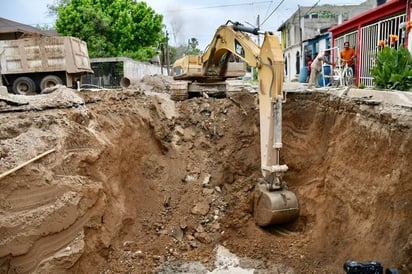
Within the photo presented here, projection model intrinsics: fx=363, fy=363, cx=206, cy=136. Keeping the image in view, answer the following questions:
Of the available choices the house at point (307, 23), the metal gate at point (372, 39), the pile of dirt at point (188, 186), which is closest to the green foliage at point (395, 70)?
the pile of dirt at point (188, 186)

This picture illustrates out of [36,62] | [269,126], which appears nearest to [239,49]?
[269,126]

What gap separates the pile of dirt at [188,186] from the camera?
407cm

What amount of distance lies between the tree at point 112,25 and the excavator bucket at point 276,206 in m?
19.5

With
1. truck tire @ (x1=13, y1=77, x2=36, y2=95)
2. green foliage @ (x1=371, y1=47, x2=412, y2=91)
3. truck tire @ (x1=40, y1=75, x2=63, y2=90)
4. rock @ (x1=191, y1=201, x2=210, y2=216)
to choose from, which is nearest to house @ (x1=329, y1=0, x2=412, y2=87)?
green foliage @ (x1=371, y1=47, x2=412, y2=91)

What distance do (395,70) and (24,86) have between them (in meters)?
12.2

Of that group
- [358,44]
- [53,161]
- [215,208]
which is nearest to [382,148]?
[215,208]

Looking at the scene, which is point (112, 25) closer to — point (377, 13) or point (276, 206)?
point (377, 13)

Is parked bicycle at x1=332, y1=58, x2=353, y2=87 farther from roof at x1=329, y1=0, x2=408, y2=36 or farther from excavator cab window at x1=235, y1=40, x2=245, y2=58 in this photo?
excavator cab window at x1=235, y1=40, x2=245, y2=58

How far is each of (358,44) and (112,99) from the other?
8708 millimetres

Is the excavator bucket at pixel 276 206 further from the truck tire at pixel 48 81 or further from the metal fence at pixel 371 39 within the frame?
the truck tire at pixel 48 81

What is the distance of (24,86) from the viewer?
13328mm

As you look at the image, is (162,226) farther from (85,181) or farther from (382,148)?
(382,148)

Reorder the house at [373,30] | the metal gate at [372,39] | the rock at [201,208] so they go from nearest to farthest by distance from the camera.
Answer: the rock at [201,208]
the house at [373,30]
the metal gate at [372,39]

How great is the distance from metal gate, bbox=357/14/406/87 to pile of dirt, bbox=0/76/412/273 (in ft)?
15.9
